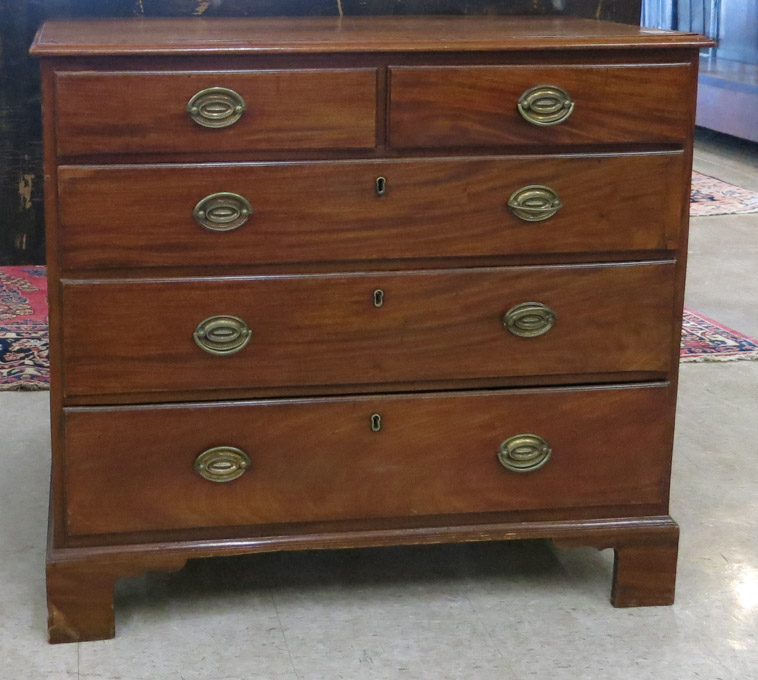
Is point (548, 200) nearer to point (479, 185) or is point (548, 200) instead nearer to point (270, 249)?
point (479, 185)

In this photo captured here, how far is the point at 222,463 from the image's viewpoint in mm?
1739

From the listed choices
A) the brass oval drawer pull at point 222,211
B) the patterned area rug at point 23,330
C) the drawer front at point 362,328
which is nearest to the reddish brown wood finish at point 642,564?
the drawer front at point 362,328

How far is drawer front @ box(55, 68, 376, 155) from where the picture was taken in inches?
61.4

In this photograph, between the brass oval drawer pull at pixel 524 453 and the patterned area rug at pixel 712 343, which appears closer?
the brass oval drawer pull at pixel 524 453

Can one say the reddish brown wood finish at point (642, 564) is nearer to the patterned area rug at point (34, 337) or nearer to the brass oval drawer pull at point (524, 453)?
the brass oval drawer pull at point (524, 453)

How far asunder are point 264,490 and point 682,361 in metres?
1.70

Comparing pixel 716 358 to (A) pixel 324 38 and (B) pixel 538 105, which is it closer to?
(B) pixel 538 105

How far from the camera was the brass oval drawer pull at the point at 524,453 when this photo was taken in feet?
5.90

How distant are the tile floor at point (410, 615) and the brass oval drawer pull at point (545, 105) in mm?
767

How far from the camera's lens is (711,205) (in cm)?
520

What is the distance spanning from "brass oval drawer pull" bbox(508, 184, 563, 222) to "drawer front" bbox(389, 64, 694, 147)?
0.07 meters

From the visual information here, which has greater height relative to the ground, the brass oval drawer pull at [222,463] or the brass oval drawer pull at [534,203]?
the brass oval drawer pull at [534,203]

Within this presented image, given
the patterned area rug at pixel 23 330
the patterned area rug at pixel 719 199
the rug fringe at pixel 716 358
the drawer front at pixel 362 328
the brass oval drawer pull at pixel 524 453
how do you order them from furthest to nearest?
the patterned area rug at pixel 719 199 < the rug fringe at pixel 716 358 < the patterned area rug at pixel 23 330 < the brass oval drawer pull at pixel 524 453 < the drawer front at pixel 362 328

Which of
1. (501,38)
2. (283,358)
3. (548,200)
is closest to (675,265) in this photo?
(548,200)
